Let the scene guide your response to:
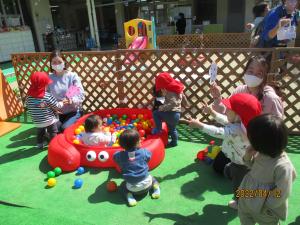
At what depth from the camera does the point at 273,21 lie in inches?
177

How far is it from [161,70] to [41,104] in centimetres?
205

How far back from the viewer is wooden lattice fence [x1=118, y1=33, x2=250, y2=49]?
1394 cm

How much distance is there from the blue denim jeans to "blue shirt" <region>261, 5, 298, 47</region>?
200 centimetres

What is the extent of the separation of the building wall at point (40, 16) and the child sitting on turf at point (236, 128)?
1522 cm

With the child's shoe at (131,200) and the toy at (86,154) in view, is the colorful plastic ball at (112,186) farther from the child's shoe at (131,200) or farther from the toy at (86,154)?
the toy at (86,154)

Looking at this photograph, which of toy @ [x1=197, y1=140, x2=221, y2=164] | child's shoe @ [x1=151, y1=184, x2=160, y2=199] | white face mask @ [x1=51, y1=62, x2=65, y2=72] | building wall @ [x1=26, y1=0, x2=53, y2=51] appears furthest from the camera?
building wall @ [x1=26, y1=0, x2=53, y2=51]

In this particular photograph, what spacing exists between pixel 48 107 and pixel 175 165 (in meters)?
2.13

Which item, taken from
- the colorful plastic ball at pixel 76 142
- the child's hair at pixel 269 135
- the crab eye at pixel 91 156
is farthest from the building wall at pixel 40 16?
the child's hair at pixel 269 135

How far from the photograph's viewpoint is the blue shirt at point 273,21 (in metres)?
4.46

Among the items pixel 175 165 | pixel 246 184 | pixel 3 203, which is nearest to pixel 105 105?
pixel 175 165

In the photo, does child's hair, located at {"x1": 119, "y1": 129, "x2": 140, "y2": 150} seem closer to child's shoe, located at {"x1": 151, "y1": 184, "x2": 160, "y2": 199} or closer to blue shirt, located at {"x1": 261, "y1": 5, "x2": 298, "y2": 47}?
child's shoe, located at {"x1": 151, "y1": 184, "x2": 160, "y2": 199}

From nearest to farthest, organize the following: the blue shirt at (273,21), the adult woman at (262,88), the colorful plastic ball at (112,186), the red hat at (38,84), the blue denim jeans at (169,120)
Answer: the adult woman at (262,88), the colorful plastic ball at (112,186), the blue denim jeans at (169,120), the red hat at (38,84), the blue shirt at (273,21)

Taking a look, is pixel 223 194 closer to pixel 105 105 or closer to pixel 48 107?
pixel 48 107

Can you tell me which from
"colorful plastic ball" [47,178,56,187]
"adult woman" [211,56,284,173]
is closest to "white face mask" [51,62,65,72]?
"colorful plastic ball" [47,178,56,187]
